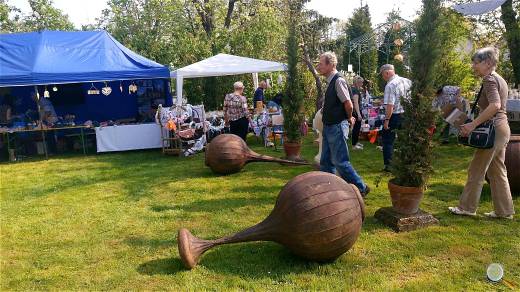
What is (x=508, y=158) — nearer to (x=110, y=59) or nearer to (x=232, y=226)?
(x=232, y=226)

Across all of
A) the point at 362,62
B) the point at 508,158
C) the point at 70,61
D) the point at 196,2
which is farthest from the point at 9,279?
the point at 362,62

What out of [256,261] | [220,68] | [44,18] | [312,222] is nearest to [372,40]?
[220,68]

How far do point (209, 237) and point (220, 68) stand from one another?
7.88 m

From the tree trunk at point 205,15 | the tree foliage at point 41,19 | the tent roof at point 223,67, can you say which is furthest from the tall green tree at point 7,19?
the tent roof at point 223,67

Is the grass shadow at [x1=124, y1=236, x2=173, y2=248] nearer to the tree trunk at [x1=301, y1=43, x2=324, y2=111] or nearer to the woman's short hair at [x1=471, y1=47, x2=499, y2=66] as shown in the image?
the woman's short hair at [x1=471, y1=47, x2=499, y2=66]

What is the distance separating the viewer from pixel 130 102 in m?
13.6

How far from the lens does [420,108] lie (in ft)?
15.0

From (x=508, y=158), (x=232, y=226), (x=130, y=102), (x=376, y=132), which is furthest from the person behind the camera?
(x=130, y=102)

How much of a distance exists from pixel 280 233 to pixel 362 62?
86.9ft

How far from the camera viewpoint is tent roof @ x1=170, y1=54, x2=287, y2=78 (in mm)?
11445

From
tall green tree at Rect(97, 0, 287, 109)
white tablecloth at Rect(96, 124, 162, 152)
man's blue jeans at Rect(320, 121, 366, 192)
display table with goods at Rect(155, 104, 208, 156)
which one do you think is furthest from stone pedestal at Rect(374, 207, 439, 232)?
tall green tree at Rect(97, 0, 287, 109)

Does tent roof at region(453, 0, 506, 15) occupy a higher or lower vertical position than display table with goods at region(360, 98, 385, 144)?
higher

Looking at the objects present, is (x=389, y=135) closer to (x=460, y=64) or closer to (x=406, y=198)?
(x=406, y=198)

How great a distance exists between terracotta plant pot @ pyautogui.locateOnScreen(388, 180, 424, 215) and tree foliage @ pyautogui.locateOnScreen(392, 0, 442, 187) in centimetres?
10
